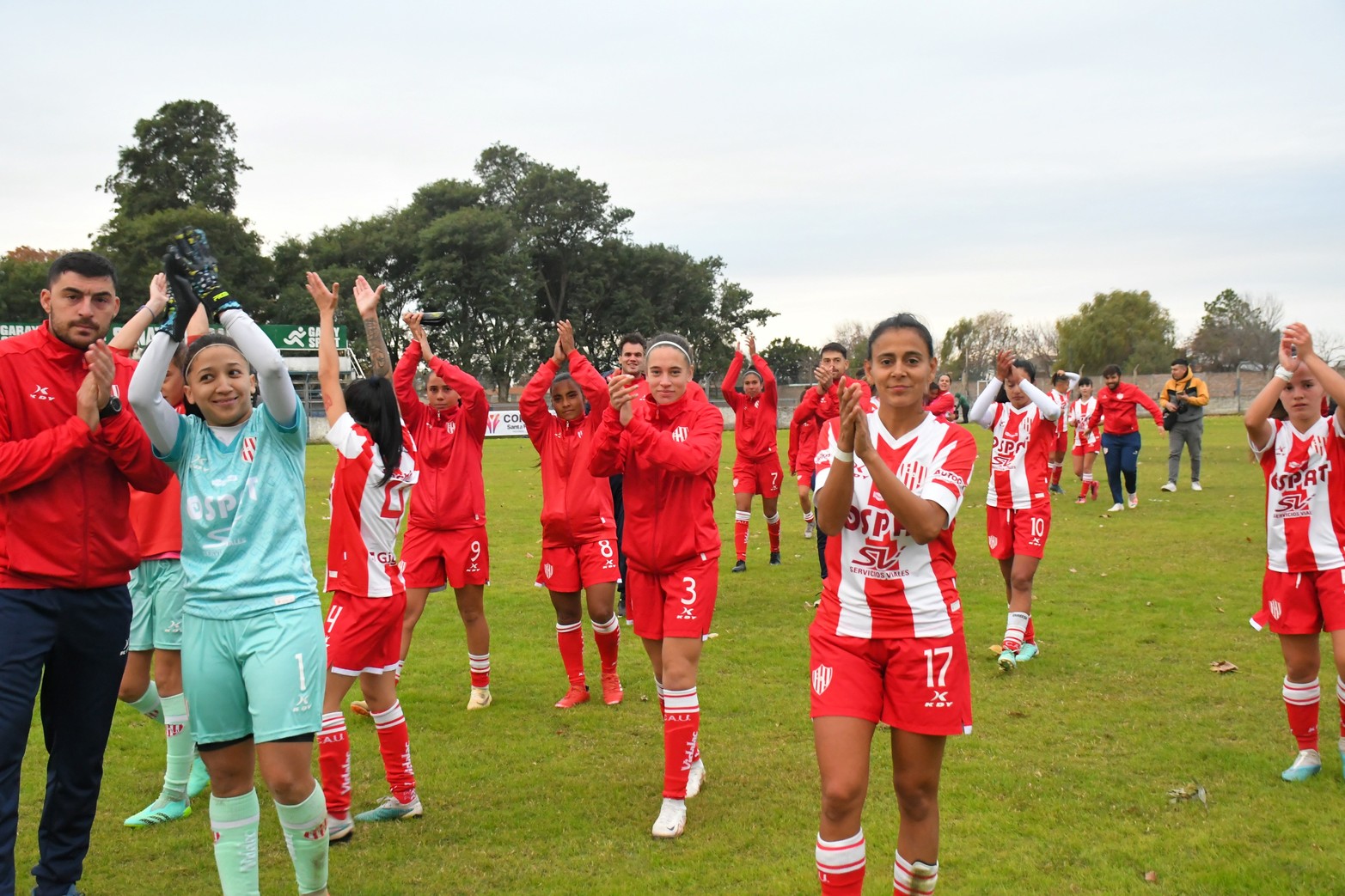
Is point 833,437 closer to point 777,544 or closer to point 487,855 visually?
point 487,855

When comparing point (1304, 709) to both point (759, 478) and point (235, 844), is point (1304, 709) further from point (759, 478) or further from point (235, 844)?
point (759, 478)

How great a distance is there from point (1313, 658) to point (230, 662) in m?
5.57

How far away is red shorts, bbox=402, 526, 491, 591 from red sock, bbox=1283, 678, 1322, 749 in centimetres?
505

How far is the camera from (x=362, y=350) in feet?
173

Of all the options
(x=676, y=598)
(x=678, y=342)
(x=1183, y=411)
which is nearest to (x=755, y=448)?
(x=678, y=342)

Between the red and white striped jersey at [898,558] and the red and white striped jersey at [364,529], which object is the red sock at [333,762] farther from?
the red and white striped jersey at [898,558]

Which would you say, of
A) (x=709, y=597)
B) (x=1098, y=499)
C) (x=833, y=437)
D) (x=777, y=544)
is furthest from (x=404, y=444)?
(x=1098, y=499)

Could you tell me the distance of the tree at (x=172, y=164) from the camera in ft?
173

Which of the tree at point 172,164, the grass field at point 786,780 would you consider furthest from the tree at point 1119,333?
the grass field at point 786,780

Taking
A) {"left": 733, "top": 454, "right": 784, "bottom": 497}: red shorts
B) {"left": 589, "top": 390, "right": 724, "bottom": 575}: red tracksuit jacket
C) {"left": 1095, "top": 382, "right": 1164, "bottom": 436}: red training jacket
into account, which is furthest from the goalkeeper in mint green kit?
{"left": 1095, "top": 382, "right": 1164, "bottom": 436}: red training jacket

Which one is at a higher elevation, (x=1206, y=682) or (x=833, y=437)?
(x=833, y=437)

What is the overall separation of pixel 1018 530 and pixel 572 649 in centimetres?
375

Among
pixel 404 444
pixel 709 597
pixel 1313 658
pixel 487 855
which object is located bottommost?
pixel 487 855

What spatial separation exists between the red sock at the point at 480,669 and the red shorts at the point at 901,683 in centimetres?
416
